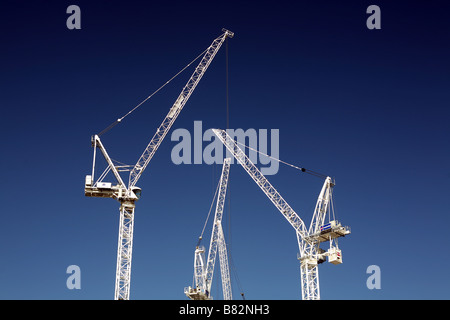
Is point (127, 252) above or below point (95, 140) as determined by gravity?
below

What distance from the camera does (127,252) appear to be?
105m

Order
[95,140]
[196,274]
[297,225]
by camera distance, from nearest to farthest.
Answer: [95,140] → [297,225] → [196,274]

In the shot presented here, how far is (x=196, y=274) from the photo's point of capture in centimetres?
14525
